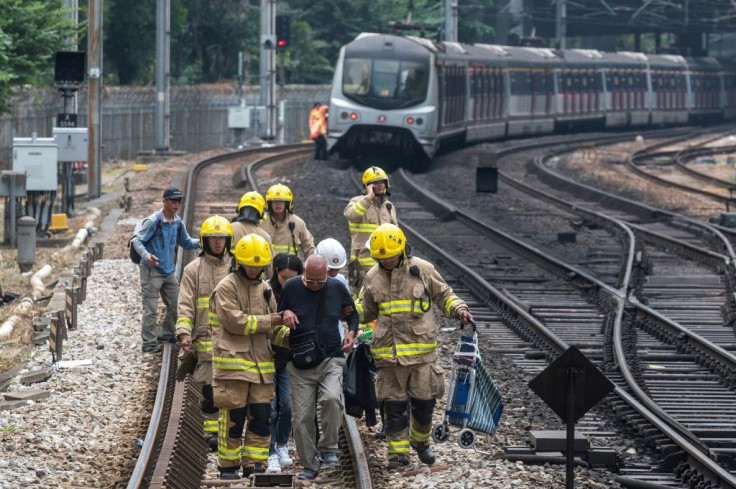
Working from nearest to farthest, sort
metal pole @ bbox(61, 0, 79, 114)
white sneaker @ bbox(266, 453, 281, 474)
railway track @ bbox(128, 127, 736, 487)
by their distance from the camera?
white sneaker @ bbox(266, 453, 281, 474)
railway track @ bbox(128, 127, 736, 487)
metal pole @ bbox(61, 0, 79, 114)

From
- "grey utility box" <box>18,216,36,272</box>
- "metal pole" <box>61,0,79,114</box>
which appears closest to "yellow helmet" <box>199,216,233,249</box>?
"grey utility box" <box>18,216,36,272</box>

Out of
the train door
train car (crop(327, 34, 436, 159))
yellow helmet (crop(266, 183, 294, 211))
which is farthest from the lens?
the train door

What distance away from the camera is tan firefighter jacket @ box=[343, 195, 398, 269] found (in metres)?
13.3

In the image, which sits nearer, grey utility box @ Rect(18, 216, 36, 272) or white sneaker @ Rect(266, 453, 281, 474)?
white sneaker @ Rect(266, 453, 281, 474)

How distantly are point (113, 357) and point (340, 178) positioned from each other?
20657 mm

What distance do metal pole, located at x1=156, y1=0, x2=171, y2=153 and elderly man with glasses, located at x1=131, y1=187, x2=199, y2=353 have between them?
2704 cm

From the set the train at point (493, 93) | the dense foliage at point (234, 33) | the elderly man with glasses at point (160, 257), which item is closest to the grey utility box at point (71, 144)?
the train at point (493, 93)

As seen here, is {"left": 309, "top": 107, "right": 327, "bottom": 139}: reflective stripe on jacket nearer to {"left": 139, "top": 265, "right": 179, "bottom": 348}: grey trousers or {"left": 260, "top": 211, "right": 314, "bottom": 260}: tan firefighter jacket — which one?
{"left": 139, "top": 265, "right": 179, "bottom": 348}: grey trousers

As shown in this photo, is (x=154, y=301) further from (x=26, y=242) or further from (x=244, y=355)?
(x=26, y=242)

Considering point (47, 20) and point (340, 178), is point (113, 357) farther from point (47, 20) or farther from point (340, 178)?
point (340, 178)

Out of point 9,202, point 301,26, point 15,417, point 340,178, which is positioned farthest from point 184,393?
point 301,26

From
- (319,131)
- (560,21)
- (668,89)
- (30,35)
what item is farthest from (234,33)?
(30,35)

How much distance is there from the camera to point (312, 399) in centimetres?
957

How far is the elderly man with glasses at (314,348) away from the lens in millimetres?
9336
